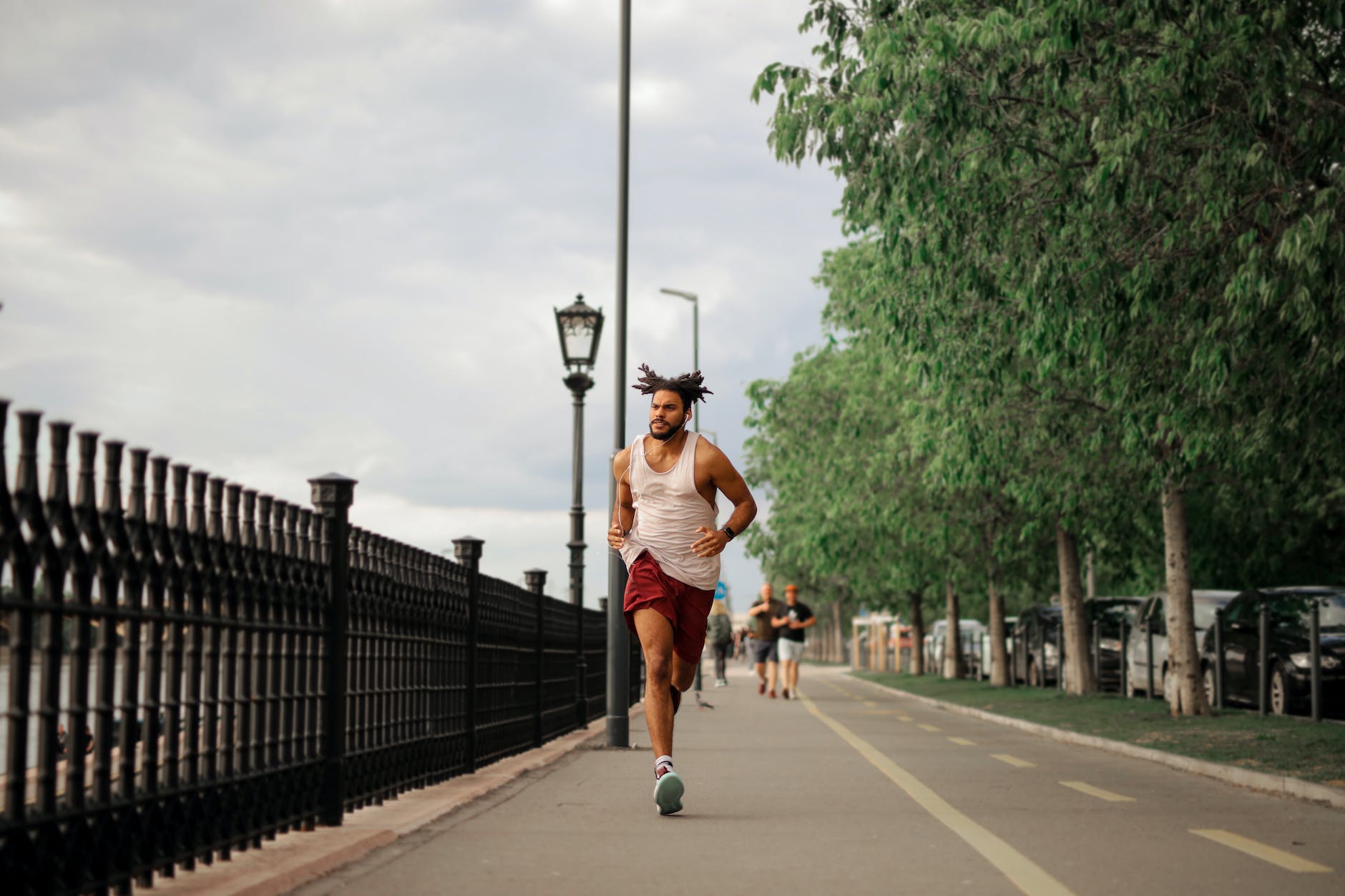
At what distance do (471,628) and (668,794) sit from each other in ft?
10.8

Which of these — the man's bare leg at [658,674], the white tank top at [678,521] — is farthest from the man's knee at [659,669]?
the white tank top at [678,521]

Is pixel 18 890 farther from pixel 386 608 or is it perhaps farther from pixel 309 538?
pixel 386 608

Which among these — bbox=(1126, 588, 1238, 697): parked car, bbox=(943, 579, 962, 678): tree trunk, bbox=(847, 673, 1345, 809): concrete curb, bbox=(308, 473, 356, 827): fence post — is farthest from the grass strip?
bbox=(943, 579, 962, 678): tree trunk

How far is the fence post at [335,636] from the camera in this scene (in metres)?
7.63

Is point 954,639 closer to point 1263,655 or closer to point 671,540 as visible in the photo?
point 1263,655

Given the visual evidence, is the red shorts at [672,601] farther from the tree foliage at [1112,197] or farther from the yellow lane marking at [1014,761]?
the yellow lane marking at [1014,761]

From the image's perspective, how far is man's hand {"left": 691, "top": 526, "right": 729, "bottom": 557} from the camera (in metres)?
8.64

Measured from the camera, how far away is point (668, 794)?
846cm

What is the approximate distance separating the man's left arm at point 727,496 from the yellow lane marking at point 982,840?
1.83 meters

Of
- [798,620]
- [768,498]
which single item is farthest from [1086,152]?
[768,498]

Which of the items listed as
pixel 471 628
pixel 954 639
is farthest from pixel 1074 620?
pixel 471 628

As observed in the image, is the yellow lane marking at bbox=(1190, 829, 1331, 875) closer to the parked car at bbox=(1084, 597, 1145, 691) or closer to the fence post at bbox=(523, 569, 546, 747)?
the fence post at bbox=(523, 569, 546, 747)

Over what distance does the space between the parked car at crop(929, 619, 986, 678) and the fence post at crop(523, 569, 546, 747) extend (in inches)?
1115

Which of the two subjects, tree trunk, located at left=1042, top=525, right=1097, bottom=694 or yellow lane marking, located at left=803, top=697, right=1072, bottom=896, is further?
Result: tree trunk, located at left=1042, top=525, right=1097, bottom=694
